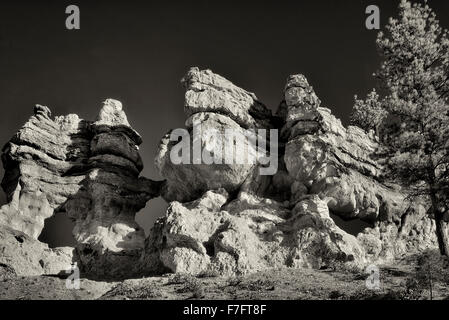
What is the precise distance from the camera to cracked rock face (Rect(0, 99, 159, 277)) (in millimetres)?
39969

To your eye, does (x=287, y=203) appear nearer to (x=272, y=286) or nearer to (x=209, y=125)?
(x=209, y=125)

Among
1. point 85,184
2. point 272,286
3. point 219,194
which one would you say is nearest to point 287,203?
point 219,194

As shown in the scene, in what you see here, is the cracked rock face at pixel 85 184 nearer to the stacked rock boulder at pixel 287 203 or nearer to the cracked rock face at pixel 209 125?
the stacked rock boulder at pixel 287 203

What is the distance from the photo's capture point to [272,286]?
28.9 metres

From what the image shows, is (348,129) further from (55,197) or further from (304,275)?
(55,197)

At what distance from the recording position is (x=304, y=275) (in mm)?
31531

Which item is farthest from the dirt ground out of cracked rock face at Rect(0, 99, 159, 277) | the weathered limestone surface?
cracked rock face at Rect(0, 99, 159, 277)

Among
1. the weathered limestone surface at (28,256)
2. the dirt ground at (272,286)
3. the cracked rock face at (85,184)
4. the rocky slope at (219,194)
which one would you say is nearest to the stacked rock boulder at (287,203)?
the rocky slope at (219,194)

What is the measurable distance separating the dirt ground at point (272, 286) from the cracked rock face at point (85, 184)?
5.59m

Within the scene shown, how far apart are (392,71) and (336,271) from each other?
13283 millimetres

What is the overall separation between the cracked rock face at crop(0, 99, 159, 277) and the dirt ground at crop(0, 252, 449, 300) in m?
5.59

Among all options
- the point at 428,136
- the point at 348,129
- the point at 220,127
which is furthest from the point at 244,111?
the point at 428,136

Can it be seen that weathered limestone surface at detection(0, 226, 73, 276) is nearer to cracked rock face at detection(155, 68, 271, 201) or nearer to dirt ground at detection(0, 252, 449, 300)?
dirt ground at detection(0, 252, 449, 300)

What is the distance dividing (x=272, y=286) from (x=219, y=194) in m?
13.0
